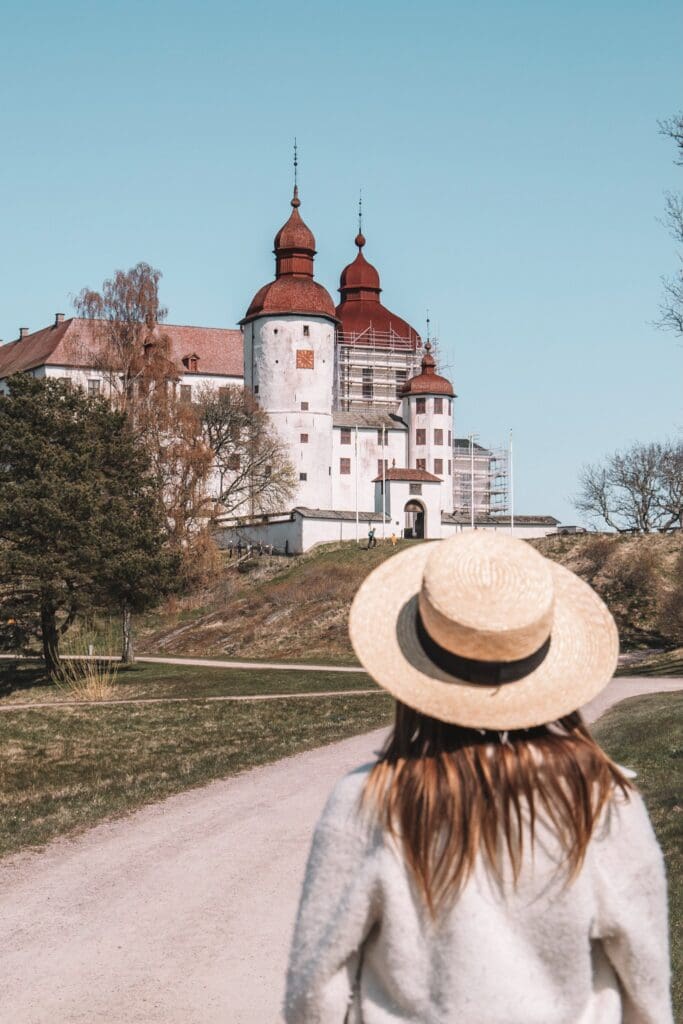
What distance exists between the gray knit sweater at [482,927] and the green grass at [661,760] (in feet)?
16.4

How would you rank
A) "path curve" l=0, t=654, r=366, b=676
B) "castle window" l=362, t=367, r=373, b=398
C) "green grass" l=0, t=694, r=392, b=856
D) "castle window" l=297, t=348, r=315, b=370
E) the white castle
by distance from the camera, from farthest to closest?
"castle window" l=362, t=367, r=373, b=398 < "castle window" l=297, t=348, r=315, b=370 < the white castle < "path curve" l=0, t=654, r=366, b=676 < "green grass" l=0, t=694, r=392, b=856

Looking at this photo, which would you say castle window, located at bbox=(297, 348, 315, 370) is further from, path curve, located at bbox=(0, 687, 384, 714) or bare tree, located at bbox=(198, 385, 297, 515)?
path curve, located at bbox=(0, 687, 384, 714)

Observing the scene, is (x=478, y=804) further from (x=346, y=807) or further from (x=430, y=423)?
(x=430, y=423)

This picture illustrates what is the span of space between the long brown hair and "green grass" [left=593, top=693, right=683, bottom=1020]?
203 inches

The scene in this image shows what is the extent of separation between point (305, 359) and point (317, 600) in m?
25.8

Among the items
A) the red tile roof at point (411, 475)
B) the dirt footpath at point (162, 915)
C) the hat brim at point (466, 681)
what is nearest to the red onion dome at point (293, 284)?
the red tile roof at point (411, 475)

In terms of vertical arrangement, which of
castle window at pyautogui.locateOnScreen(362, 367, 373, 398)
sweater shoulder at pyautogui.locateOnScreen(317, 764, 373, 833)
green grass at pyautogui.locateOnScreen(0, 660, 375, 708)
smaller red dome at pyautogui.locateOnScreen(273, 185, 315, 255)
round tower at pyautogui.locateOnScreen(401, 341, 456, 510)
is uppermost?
smaller red dome at pyautogui.locateOnScreen(273, 185, 315, 255)

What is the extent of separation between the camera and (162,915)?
9.64 m

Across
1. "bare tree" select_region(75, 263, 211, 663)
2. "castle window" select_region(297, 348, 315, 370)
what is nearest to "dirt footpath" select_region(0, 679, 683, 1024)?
"bare tree" select_region(75, 263, 211, 663)

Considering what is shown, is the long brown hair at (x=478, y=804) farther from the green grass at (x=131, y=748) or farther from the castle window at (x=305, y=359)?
the castle window at (x=305, y=359)

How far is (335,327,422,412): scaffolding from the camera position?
3568 inches

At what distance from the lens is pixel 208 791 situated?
15.6 m

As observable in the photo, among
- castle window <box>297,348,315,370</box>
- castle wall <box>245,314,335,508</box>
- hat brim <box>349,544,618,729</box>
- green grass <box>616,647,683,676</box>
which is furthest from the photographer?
castle window <box>297,348,315,370</box>

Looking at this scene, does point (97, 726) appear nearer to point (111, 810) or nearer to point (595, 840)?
point (111, 810)
